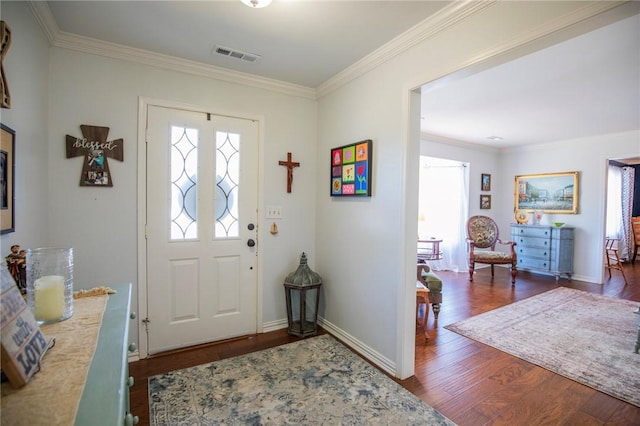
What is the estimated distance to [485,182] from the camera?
6148mm

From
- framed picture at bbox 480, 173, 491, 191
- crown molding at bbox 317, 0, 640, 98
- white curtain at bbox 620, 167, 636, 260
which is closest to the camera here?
crown molding at bbox 317, 0, 640, 98

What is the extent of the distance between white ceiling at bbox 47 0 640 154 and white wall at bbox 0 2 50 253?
1.01 feet

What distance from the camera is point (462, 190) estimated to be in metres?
5.87

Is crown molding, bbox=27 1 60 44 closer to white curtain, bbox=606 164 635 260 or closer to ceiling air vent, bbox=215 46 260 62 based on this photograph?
ceiling air vent, bbox=215 46 260 62

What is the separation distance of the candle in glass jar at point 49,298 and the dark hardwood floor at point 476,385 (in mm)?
1053

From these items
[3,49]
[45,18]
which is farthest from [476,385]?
[45,18]

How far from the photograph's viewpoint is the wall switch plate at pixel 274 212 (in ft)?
9.71

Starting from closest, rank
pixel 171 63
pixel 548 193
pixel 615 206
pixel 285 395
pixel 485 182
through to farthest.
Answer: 1. pixel 285 395
2. pixel 171 63
3. pixel 548 193
4. pixel 485 182
5. pixel 615 206

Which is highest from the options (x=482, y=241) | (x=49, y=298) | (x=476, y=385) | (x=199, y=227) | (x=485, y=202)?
(x=485, y=202)

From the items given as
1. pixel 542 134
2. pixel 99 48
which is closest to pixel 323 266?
pixel 99 48

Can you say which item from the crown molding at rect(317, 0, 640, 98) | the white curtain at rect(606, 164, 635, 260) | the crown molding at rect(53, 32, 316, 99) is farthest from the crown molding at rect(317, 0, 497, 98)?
the white curtain at rect(606, 164, 635, 260)

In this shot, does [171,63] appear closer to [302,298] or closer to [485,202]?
[302,298]

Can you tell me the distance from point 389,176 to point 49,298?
201 cm

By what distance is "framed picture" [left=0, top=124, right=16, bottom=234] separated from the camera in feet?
4.56
